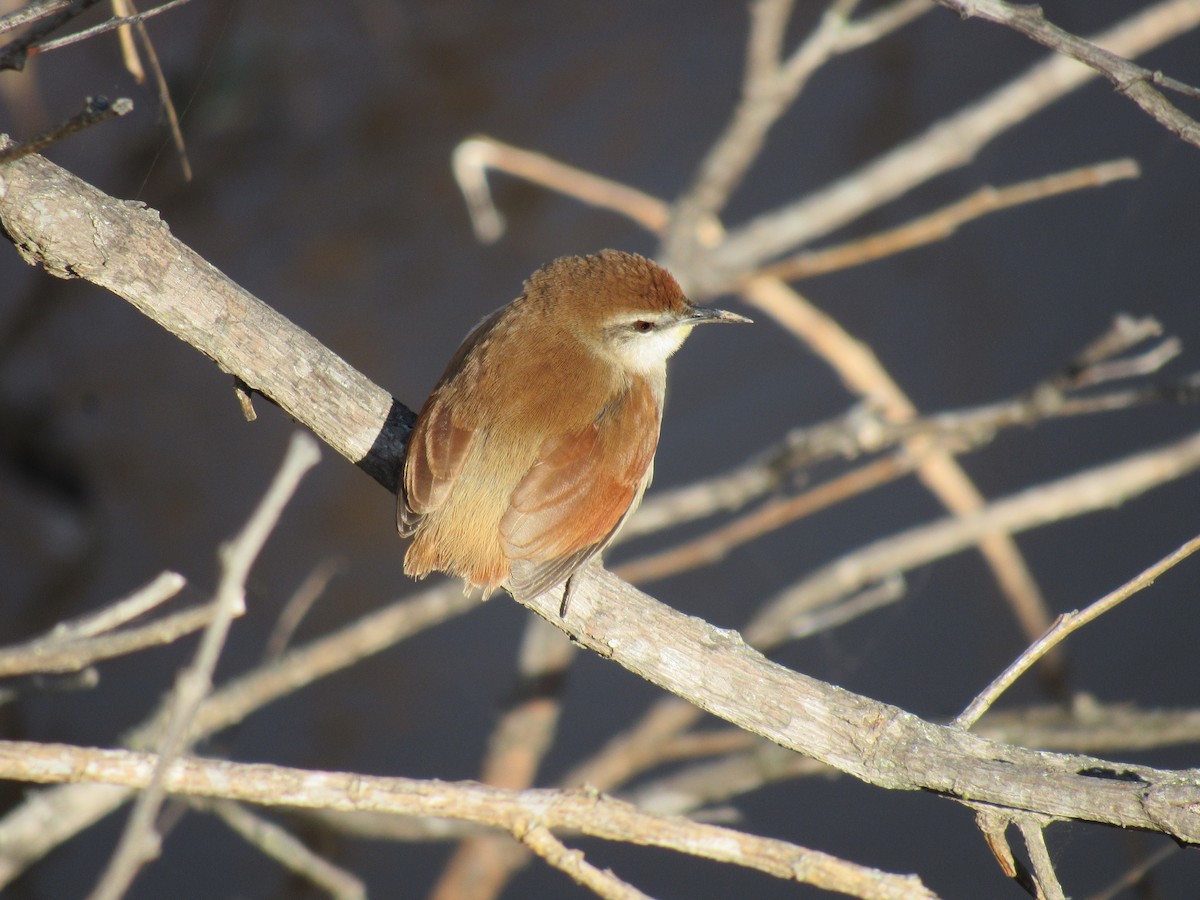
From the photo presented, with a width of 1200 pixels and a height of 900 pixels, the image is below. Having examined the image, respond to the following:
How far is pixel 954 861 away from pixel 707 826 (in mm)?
2881

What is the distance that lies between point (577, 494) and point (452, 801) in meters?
0.98

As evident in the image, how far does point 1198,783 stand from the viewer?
1715mm

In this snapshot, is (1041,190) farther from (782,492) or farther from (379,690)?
(379,690)

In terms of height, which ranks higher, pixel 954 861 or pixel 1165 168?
pixel 1165 168

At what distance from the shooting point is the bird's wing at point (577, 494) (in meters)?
2.49

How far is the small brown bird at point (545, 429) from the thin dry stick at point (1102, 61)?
1.39 m

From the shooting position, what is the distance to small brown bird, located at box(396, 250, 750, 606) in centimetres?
254

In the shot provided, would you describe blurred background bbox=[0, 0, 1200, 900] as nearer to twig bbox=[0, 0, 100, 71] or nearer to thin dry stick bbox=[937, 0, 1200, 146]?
thin dry stick bbox=[937, 0, 1200, 146]

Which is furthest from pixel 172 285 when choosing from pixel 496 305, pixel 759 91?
pixel 496 305

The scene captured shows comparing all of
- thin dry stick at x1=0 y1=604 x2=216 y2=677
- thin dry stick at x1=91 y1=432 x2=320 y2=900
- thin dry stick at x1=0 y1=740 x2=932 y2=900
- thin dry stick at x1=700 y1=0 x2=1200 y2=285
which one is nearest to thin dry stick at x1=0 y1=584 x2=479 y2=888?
thin dry stick at x1=0 y1=604 x2=216 y2=677

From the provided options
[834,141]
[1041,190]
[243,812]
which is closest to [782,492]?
[1041,190]

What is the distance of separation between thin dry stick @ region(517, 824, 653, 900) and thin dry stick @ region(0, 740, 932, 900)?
0.07 feet

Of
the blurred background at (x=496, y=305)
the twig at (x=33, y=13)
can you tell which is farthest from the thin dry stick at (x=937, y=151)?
the twig at (x=33, y=13)

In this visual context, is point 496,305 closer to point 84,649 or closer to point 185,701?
point 84,649
